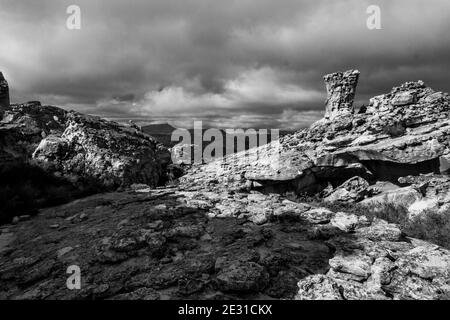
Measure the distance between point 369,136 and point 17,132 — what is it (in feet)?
85.4

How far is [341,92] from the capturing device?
30.7 m

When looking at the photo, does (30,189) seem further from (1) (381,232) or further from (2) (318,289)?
(1) (381,232)

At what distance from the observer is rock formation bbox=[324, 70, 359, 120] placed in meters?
30.2

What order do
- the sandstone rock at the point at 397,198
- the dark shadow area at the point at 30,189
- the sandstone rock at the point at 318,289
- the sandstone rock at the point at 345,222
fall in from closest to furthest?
1. the sandstone rock at the point at 318,289
2. the sandstone rock at the point at 345,222
3. the dark shadow area at the point at 30,189
4. the sandstone rock at the point at 397,198

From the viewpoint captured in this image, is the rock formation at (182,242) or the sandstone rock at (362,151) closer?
the rock formation at (182,242)

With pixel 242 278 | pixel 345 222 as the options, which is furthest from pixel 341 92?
pixel 242 278

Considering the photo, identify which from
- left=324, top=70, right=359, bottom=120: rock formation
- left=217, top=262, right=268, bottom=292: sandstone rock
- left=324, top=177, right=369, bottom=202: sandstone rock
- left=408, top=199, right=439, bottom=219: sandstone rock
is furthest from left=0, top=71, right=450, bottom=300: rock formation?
left=324, top=70, right=359, bottom=120: rock formation

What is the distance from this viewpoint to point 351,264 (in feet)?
18.8

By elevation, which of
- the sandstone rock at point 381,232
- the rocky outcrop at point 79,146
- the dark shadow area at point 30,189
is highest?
the rocky outcrop at point 79,146

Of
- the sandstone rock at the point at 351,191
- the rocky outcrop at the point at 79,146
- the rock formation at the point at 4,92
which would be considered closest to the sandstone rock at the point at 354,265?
the rocky outcrop at the point at 79,146

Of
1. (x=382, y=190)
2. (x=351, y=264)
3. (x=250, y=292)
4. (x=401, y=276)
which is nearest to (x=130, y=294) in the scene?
(x=250, y=292)

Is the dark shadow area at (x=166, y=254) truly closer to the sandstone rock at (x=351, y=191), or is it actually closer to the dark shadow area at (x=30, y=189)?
the dark shadow area at (x=30, y=189)

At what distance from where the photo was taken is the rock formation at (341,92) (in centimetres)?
3025
